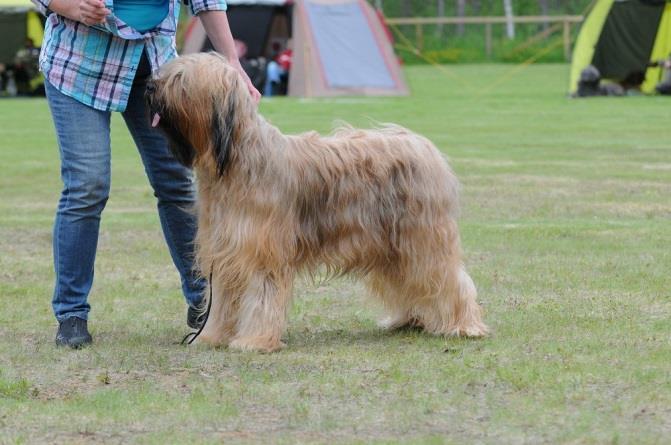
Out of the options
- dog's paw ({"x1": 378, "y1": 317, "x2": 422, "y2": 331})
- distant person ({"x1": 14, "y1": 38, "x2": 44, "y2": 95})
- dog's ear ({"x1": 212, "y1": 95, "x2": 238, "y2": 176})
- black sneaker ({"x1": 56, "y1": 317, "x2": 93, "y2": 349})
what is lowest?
distant person ({"x1": 14, "y1": 38, "x2": 44, "y2": 95})

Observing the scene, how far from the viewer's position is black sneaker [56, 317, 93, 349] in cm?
592

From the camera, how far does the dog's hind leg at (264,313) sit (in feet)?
19.0

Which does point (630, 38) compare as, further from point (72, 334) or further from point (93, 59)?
point (72, 334)

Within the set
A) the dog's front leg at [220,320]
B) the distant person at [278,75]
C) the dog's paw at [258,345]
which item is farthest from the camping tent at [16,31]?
the dog's paw at [258,345]

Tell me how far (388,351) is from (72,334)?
1416mm

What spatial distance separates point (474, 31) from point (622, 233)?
41925 mm

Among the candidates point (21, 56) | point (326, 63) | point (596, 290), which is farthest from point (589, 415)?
point (21, 56)

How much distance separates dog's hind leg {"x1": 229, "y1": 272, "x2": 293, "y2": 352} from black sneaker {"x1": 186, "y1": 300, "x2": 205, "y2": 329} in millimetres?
522

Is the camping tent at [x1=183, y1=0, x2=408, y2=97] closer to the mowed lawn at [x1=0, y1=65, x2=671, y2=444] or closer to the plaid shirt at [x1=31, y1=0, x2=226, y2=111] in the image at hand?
the mowed lawn at [x1=0, y1=65, x2=671, y2=444]

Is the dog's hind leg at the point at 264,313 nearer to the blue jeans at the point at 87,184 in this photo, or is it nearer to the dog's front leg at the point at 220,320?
the dog's front leg at the point at 220,320

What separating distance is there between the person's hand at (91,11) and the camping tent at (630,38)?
2273cm

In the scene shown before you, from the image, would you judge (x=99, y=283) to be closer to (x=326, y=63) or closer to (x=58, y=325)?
(x=58, y=325)

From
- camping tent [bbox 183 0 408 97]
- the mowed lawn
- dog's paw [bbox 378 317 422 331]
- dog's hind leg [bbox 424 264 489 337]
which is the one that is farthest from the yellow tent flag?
dog's hind leg [bbox 424 264 489 337]

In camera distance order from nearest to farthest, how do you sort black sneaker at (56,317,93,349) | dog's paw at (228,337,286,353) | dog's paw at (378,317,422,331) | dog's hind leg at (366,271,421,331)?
1. dog's paw at (228,337,286,353)
2. black sneaker at (56,317,93,349)
3. dog's hind leg at (366,271,421,331)
4. dog's paw at (378,317,422,331)
